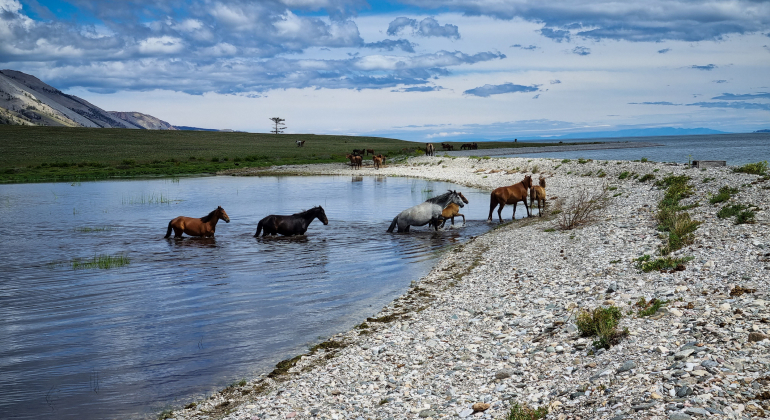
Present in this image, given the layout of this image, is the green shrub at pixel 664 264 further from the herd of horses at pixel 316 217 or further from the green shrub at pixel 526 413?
the herd of horses at pixel 316 217

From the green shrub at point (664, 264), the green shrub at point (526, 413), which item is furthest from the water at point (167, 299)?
the green shrub at point (664, 264)

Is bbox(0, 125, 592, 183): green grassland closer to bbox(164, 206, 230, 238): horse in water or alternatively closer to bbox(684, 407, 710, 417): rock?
bbox(164, 206, 230, 238): horse in water

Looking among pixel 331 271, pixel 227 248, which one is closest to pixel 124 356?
pixel 331 271

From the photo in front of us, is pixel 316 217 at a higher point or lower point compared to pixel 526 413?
higher

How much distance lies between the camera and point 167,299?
13.1 metres

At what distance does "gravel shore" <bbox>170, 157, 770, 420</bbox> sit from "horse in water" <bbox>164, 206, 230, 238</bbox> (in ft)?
36.9

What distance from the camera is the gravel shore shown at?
588 centimetres

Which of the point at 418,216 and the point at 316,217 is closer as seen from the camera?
the point at 418,216

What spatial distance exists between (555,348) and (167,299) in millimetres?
9205

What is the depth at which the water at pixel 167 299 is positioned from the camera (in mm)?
8438

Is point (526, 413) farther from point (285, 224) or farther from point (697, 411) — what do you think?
point (285, 224)

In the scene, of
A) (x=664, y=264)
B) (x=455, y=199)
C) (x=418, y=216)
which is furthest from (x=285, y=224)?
(x=664, y=264)

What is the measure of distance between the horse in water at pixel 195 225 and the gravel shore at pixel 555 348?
11.2 meters

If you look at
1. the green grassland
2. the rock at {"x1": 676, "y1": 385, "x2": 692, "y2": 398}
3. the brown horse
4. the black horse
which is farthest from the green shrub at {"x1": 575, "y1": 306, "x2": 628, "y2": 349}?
the green grassland
